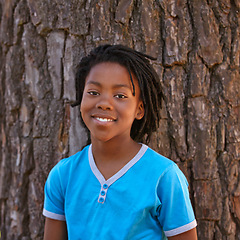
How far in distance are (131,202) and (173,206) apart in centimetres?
19

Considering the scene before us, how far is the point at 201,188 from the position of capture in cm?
206

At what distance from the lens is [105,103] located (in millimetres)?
1559

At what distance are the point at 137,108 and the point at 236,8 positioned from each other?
3.17 feet

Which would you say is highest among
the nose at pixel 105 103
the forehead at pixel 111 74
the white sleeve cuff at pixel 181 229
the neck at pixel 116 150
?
the forehead at pixel 111 74

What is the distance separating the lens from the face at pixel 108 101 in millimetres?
1574

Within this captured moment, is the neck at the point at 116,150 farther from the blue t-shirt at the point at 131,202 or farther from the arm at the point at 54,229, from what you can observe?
the arm at the point at 54,229

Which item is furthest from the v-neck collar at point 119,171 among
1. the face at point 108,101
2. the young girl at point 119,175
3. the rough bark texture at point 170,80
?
the rough bark texture at point 170,80

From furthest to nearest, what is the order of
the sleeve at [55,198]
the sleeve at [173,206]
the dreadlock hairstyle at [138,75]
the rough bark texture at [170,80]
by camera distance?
the rough bark texture at [170,80] → the sleeve at [55,198] → the dreadlock hairstyle at [138,75] → the sleeve at [173,206]

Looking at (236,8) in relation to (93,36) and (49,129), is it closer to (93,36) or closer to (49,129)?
(93,36)

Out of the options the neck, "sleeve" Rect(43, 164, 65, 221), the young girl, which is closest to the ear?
the young girl

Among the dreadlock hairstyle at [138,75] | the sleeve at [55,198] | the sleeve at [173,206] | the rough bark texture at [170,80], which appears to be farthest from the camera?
the rough bark texture at [170,80]

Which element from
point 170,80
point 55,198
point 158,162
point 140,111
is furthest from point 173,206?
point 170,80

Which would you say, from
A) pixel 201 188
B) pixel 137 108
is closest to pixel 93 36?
pixel 137 108

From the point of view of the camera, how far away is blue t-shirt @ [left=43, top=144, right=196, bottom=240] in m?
1.54
